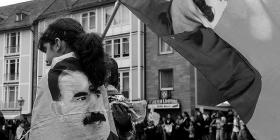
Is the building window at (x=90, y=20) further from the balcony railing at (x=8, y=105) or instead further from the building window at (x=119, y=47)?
the balcony railing at (x=8, y=105)

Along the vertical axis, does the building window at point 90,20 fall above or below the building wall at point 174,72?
above

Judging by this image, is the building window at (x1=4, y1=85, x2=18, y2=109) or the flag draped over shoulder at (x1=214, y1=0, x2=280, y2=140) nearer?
the flag draped over shoulder at (x1=214, y1=0, x2=280, y2=140)

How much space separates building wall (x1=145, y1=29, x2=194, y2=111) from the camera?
1153 inches

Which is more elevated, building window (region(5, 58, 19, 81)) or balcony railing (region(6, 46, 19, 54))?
balcony railing (region(6, 46, 19, 54))

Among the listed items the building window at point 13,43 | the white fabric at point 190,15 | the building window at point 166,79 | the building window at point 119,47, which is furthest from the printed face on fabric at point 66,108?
the building window at point 13,43

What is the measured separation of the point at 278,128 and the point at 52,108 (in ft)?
6.34

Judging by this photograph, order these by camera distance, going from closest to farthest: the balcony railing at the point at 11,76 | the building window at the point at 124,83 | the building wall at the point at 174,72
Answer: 1. the building wall at the point at 174,72
2. the building window at the point at 124,83
3. the balcony railing at the point at 11,76

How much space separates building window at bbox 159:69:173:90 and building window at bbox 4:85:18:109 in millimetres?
15908

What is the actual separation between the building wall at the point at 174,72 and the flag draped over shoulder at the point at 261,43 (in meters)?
25.0

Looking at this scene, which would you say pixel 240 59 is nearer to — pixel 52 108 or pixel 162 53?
pixel 52 108

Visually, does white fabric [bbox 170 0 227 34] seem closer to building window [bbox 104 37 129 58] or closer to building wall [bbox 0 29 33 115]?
building window [bbox 104 37 129 58]

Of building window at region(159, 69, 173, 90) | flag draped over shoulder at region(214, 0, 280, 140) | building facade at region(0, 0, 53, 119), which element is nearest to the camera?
flag draped over shoulder at region(214, 0, 280, 140)

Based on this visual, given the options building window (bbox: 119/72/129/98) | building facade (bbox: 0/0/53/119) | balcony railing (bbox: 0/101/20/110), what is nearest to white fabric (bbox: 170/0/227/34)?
building window (bbox: 119/72/129/98)

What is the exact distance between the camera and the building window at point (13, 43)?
42375mm
